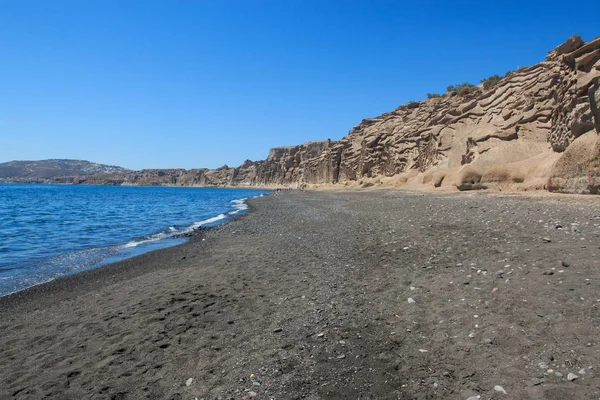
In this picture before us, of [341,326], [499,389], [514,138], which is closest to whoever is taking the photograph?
[499,389]

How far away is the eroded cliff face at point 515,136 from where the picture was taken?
1439 cm

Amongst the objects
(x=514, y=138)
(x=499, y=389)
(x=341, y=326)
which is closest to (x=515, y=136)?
(x=514, y=138)

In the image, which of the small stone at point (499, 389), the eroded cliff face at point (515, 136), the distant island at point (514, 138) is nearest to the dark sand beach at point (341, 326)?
the small stone at point (499, 389)

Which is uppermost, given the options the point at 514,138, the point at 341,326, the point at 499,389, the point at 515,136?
the point at 515,136

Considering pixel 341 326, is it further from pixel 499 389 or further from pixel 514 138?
pixel 514 138

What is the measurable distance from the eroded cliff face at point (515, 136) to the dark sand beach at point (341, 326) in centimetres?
662

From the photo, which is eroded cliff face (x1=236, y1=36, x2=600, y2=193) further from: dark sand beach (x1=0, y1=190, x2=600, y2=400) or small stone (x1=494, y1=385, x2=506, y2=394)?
small stone (x1=494, y1=385, x2=506, y2=394)

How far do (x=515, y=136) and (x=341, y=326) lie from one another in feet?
80.6

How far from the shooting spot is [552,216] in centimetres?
962

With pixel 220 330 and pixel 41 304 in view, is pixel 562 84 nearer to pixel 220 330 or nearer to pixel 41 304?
pixel 220 330

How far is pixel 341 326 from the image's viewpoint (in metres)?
4.99

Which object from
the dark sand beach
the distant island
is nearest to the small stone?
the dark sand beach

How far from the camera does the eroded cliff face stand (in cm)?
1439

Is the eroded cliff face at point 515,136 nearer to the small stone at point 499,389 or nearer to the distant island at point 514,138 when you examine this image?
the distant island at point 514,138
